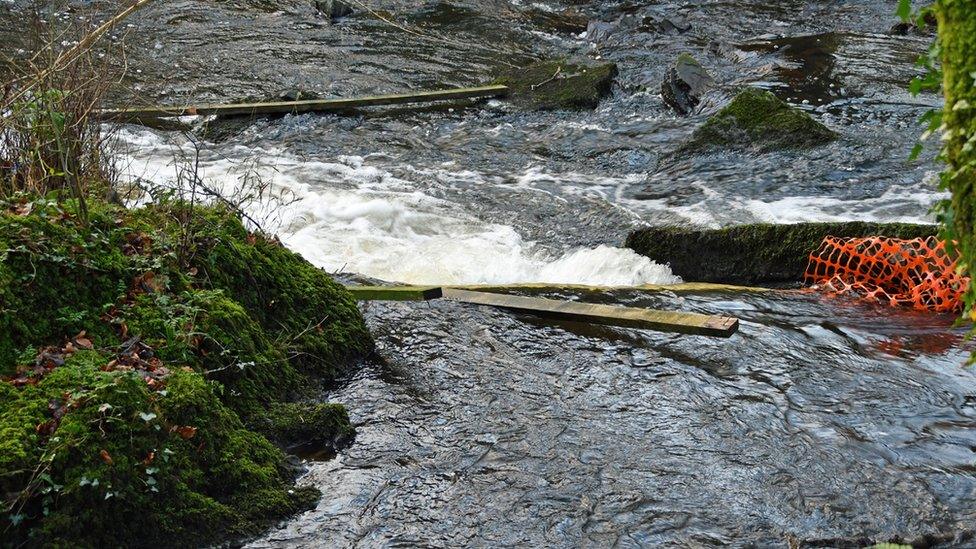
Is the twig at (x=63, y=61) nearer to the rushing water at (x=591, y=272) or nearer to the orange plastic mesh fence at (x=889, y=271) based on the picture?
the rushing water at (x=591, y=272)

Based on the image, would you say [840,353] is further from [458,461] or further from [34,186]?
[34,186]

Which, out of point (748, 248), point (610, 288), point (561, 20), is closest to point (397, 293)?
point (610, 288)

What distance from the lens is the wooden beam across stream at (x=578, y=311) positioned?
615 centimetres

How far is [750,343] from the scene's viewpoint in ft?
20.7

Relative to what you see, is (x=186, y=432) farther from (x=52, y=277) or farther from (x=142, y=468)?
(x=52, y=277)

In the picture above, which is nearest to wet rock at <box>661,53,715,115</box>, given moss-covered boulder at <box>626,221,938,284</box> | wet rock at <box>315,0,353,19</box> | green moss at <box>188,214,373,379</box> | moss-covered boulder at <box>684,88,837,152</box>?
moss-covered boulder at <box>684,88,837,152</box>

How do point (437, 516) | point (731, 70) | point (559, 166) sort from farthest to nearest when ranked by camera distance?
point (731, 70), point (559, 166), point (437, 516)

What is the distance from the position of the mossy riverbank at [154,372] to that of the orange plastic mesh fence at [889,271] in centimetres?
390

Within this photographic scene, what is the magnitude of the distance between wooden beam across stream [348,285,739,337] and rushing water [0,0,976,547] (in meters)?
0.10

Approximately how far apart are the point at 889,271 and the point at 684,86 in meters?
6.16

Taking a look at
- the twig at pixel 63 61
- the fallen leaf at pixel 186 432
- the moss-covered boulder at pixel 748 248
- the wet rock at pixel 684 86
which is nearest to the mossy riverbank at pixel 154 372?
the fallen leaf at pixel 186 432

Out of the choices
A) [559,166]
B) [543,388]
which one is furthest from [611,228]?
[543,388]

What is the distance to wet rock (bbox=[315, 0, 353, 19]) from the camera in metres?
18.1

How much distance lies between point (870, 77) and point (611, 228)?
19.8 feet
